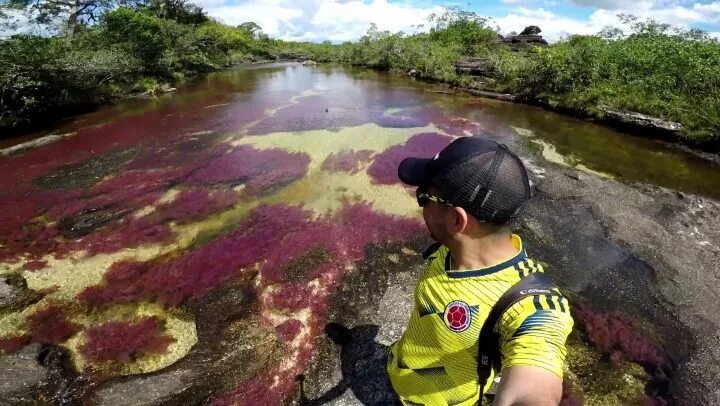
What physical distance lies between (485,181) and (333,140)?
1338 cm

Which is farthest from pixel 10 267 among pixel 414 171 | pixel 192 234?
pixel 414 171

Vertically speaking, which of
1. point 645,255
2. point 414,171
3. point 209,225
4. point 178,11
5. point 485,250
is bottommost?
point 645,255

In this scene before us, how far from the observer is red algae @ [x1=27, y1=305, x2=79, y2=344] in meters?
5.86

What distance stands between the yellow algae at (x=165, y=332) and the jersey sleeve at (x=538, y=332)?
16.7 feet

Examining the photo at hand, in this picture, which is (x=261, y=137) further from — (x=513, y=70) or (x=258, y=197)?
(x=513, y=70)

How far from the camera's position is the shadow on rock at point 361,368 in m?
4.73

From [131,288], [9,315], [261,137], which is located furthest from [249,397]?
[261,137]

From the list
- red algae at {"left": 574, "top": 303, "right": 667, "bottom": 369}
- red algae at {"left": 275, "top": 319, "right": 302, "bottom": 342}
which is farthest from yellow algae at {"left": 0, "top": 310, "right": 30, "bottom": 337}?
red algae at {"left": 574, "top": 303, "right": 667, "bottom": 369}

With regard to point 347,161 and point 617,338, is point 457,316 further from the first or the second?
point 347,161

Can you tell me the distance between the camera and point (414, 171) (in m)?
2.29

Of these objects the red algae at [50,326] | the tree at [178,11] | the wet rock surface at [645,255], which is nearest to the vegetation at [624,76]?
the wet rock surface at [645,255]

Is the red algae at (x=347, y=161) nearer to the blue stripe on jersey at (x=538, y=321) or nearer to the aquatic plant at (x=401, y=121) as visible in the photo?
the aquatic plant at (x=401, y=121)

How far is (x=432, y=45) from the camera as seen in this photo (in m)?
38.2

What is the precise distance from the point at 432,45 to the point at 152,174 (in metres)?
32.6
